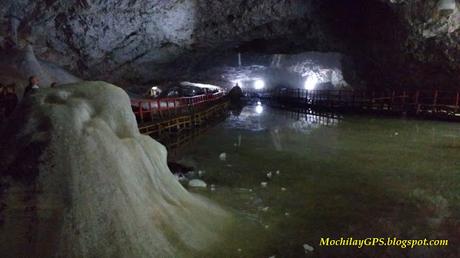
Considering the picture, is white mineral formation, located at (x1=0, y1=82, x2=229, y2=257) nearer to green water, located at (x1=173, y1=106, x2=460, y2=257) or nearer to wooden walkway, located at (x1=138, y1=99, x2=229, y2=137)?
green water, located at (x1=173, y1=106, x2=460, y2=257)

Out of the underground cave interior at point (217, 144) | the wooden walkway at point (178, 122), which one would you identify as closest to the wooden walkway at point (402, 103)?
the underground cave interior at point (217, 144)

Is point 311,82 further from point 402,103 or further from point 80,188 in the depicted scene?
point 80,188

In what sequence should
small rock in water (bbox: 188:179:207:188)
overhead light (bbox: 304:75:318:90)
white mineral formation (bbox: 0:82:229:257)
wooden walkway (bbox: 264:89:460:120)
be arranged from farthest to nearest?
overhead light (bbox: 304:75:318:90) < wooden walkway (bbox: 264:89:460:120) < small rock in water (bbox: 188:179:207:188) < white mineral formation (bbox: 0:82:229:257)

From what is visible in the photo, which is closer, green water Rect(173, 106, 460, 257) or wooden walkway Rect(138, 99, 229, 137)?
green water Rect(173, 106, 460, 257)

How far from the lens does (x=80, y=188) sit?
14.4ft

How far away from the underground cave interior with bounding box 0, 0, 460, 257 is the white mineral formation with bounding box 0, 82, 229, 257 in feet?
0.06

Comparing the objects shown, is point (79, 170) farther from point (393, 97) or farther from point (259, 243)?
point (393, 97)

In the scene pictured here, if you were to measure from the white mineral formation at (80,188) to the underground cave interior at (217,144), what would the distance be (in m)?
0.02

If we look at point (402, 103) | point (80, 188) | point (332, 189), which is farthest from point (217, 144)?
point (402, 103)

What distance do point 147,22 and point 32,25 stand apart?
6532 millimetres

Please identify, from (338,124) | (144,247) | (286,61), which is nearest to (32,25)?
(338,124)

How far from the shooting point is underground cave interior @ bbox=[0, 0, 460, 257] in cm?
442

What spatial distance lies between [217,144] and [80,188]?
31.7 feet

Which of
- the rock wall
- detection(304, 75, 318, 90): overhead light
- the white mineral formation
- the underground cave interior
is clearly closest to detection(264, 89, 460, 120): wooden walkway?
the underground cave interior
